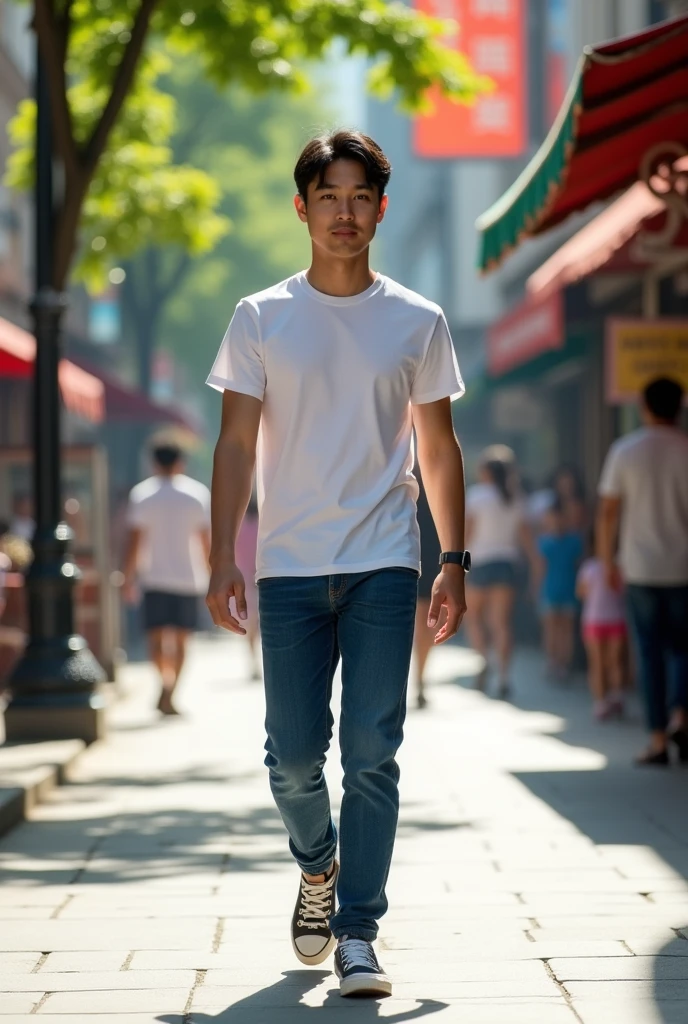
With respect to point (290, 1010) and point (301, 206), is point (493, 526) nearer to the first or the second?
point (301, 206)

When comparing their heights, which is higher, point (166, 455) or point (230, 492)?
point (166, 455)

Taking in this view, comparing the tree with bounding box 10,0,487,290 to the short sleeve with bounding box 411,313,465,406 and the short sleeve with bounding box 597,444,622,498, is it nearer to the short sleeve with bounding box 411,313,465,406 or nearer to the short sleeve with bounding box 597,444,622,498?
the short sleeve with bounding box 597,444,622,498

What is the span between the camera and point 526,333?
16.1 meters

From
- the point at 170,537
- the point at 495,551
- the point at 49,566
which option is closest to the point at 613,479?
the point at 49,566

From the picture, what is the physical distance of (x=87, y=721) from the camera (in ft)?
35.2

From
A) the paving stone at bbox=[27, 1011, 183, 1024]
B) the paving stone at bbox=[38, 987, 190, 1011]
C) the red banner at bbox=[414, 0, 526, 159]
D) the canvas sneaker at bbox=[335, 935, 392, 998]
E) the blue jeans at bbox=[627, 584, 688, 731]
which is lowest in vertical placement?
the paving stone at bbox=[38, 987, 190, 1011]

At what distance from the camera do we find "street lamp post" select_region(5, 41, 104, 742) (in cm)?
1055

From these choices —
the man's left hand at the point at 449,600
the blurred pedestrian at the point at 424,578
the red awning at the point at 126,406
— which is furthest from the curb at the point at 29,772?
the red awning at the point at 126,406

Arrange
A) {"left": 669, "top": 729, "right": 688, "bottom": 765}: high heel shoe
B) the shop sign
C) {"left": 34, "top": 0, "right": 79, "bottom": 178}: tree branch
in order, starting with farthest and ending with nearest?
the shop sign
{"left": 34, "top": 0, "right": 79, "bottom": 178}: tree branch
{"left": 669, "top": 729, "right": 688, "bottom": 765}: high heel shoe

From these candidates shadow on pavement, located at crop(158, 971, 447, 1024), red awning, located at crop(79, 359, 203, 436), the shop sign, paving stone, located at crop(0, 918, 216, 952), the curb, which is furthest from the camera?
red awning, located at crop(79, 359, 203, 436)

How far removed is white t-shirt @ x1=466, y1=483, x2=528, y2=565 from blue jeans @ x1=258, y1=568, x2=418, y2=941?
32.6ft

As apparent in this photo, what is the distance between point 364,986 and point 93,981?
2.46 feet

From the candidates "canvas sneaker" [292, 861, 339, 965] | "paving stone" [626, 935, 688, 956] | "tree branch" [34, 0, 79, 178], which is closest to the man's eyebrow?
"canvas sneaker" [292, 861, 339, 965]

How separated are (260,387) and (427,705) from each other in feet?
30.2
